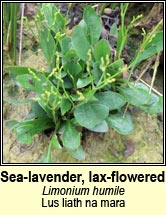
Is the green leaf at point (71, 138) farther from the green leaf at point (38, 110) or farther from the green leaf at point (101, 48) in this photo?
the green leaf at point (101, 48)

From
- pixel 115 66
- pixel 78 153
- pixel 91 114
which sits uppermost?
pixel 115 66

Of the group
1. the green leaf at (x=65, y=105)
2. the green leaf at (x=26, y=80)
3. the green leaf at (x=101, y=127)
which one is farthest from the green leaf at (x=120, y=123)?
the green leaf at (x=26, y=80)

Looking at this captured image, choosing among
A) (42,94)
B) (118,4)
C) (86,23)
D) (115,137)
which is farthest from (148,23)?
(42,94)

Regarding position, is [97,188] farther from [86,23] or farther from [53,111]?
[86,23]

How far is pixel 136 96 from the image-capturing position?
109cm

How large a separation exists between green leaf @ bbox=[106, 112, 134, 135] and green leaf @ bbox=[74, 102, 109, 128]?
0.07m

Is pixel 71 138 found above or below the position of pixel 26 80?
below

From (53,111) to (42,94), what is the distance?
9 centimetres

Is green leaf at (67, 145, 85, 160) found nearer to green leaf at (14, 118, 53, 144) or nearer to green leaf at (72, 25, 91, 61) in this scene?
green leaf at (14, 118, 53, 144)

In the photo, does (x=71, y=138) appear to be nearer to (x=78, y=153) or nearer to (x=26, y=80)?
(x=78, y=153)

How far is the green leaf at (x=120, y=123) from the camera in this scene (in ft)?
3.56

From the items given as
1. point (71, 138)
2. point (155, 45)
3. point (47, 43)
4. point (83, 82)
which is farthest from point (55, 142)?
point (155, 45)

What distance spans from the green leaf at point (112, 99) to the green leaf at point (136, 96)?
0.07 ft

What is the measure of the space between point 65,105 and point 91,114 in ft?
0.28
